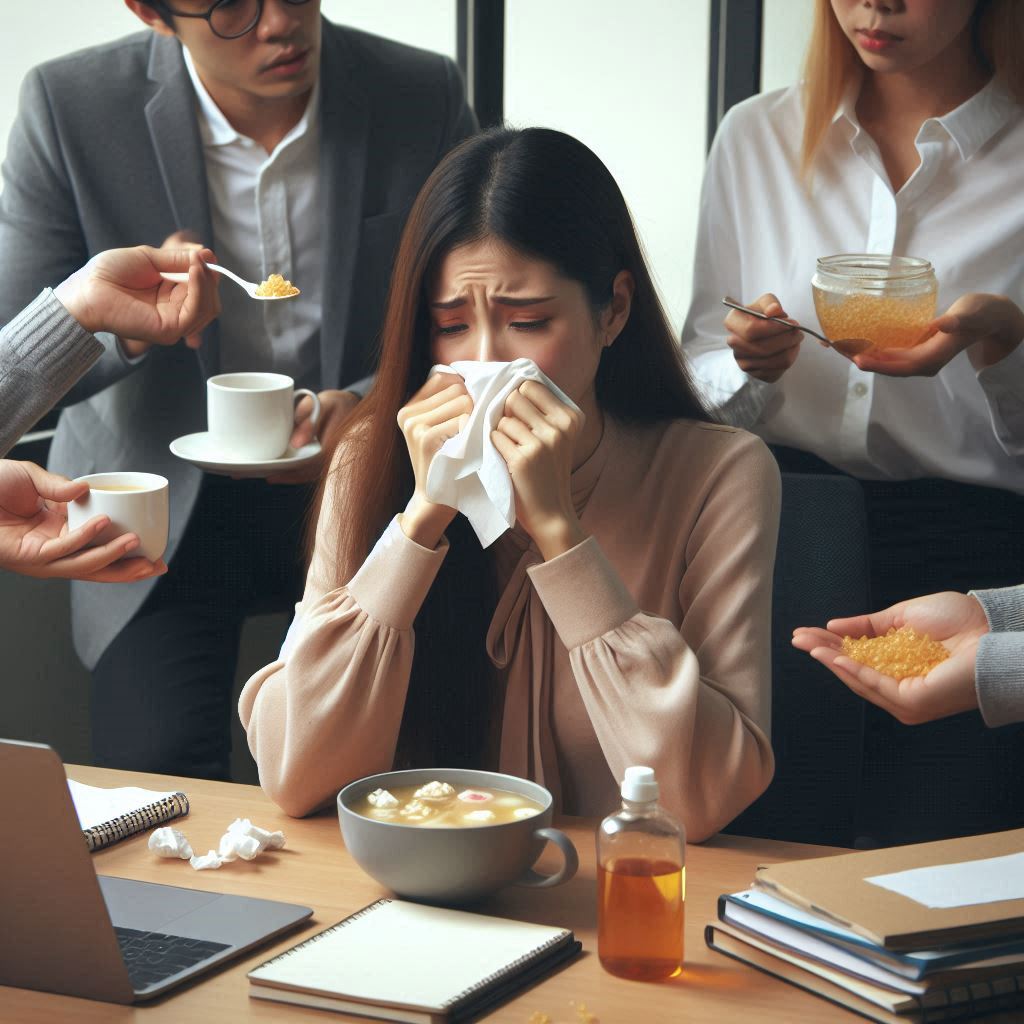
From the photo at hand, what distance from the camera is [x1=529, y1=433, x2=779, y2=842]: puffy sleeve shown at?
1.47m

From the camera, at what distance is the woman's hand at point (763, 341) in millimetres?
2203

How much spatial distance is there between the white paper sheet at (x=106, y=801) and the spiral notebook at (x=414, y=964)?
0.33m

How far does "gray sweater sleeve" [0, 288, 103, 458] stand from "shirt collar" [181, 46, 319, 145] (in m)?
0.61

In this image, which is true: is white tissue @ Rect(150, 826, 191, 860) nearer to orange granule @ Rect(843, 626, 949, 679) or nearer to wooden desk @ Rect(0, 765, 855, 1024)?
wooden desk @ Rect(0, 765, 855, 1024)

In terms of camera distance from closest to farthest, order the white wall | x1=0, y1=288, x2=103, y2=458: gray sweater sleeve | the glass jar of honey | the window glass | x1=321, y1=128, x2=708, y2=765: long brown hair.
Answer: x1=321, y1=128, x2=708, y2=765: long brown hair
x1=0, y1=288, x2=103, y2=458: gray sweater sleeve
the glass jar of honey
the window glass
the white wall

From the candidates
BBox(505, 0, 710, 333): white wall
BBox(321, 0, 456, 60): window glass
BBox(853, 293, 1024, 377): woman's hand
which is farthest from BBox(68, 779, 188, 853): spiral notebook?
BBox(505, 0, 710, 333): white wall

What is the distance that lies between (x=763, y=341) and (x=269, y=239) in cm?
88

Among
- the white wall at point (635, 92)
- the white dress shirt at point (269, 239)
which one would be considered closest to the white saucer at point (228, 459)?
the white dress shirt at point (269, 239)

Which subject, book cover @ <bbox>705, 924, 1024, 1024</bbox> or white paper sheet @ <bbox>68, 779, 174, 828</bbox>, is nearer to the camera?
book cover @ <bbox>705, 924, 1024, 1024</bbox>

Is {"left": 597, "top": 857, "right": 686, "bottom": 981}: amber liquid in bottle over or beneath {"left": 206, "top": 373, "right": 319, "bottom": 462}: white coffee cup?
beneath

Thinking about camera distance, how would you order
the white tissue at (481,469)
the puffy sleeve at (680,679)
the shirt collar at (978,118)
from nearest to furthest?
the puffy sleeve at (680,679) → the white tissue at (481,469) → the shirt collar at (978,118)

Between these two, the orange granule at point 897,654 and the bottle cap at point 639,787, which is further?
the orange granule at point 897,654

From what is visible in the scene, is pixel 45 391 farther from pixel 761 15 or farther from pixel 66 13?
pixel 761 15

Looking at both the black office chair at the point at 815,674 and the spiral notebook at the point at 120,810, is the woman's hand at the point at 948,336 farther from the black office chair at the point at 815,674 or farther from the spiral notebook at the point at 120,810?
the spiral notebook at the point at 120,810
